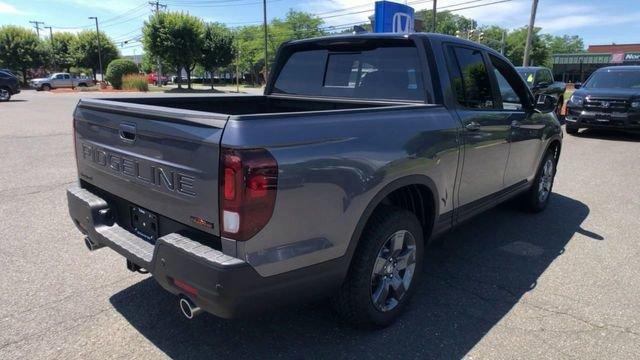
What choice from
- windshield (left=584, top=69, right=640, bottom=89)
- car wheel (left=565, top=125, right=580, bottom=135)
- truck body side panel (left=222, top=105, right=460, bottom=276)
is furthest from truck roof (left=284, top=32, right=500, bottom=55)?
windshield (left=584, top=69, right=640, bottom=89)

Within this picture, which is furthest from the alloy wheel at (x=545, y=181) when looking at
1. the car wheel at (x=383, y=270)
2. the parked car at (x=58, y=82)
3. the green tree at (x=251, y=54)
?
the green tree at (x=251, y=54)

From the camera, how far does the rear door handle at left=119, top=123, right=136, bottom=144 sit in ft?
8.47

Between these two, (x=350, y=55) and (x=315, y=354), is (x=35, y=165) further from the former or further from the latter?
(x=315, y=354)

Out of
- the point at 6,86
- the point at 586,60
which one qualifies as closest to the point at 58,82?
the point at 6,86

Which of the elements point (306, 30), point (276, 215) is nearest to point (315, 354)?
point (276, 215)

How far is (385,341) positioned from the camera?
9.53 ft

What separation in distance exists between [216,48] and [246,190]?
5000 centimetres

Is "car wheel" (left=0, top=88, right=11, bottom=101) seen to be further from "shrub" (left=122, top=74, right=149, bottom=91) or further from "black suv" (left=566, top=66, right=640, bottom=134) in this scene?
"black suv" (left=566, top=66, right=640, bottom=134)

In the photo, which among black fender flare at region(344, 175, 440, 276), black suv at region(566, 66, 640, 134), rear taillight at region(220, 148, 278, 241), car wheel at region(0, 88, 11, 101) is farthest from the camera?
car wheel at region(0, 88, 11, 101)

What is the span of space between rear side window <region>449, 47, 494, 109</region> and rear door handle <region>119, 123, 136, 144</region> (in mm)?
2312

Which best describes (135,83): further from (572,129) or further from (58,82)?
(572,129)

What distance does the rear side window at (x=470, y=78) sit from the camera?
3.64m

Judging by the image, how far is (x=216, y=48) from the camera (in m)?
48.9

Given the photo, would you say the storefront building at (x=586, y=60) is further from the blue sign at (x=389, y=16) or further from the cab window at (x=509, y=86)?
the cab window at (x=509, y=86)
